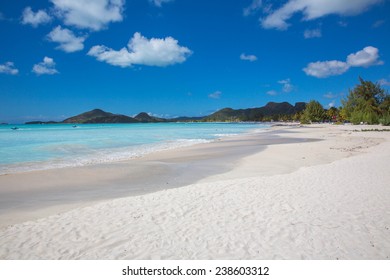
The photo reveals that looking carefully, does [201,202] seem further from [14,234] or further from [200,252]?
[14,234]

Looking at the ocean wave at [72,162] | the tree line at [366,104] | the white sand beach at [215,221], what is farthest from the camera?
the tree line at [366,104]

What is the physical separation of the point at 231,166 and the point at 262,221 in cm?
791

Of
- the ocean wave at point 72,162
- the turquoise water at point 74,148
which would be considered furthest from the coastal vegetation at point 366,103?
the ocean wave at point 72,162

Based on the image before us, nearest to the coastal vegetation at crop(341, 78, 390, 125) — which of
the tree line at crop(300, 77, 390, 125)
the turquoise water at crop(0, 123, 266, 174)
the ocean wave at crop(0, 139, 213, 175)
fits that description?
the tree line at crop(300, 77, 390, 125)

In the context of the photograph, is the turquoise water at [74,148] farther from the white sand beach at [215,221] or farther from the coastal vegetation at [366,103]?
the coastal vegetation at [366,103]

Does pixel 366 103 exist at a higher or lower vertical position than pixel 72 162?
higher

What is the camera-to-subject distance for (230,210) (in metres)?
6.54

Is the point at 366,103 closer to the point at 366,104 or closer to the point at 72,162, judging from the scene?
the point at 366,104

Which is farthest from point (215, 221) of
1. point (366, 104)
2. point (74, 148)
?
→ point (366, 104)

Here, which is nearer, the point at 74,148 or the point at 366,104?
the point at 74,148

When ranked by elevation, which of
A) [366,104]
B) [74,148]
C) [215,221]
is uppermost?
[366,104]

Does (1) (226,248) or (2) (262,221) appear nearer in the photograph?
(1) (226,248)

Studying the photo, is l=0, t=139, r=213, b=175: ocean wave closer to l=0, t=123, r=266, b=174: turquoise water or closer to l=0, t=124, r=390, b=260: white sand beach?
l=0, t=123, r=266, b=174: turquoise water
